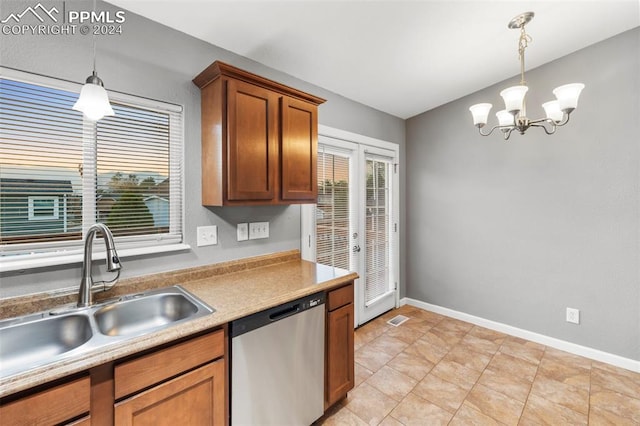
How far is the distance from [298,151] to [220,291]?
1.08 m

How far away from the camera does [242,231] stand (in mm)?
2074

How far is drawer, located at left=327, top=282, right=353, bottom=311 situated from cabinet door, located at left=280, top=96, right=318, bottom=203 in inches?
27.5

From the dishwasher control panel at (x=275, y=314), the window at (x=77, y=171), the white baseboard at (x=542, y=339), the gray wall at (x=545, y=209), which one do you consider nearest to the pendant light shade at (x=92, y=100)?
the window at (x=77, y=171)

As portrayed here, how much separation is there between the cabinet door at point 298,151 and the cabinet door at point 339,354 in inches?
33.8

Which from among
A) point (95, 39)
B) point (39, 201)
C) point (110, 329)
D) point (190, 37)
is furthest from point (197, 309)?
point (190, 37)

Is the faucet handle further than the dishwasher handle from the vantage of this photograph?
No

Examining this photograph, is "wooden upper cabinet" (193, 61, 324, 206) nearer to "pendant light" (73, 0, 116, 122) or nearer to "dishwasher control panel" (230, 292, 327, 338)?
"pendant light" (73, 0, 116, 122)

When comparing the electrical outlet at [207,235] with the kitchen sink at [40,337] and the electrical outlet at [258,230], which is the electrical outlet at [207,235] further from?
the kitchen sink at [40,337]

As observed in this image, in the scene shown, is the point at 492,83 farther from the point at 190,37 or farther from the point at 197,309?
the point at 197,309

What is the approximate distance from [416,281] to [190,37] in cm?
350

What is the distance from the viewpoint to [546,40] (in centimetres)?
241

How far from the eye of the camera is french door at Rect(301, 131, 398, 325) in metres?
2.71

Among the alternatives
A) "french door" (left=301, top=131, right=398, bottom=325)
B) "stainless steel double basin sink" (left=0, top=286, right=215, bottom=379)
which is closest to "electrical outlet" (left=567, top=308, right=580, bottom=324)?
"french door" (left=301, top=131, right=398, bottom=325)

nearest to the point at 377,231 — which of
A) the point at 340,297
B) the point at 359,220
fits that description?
the point at 359,220
